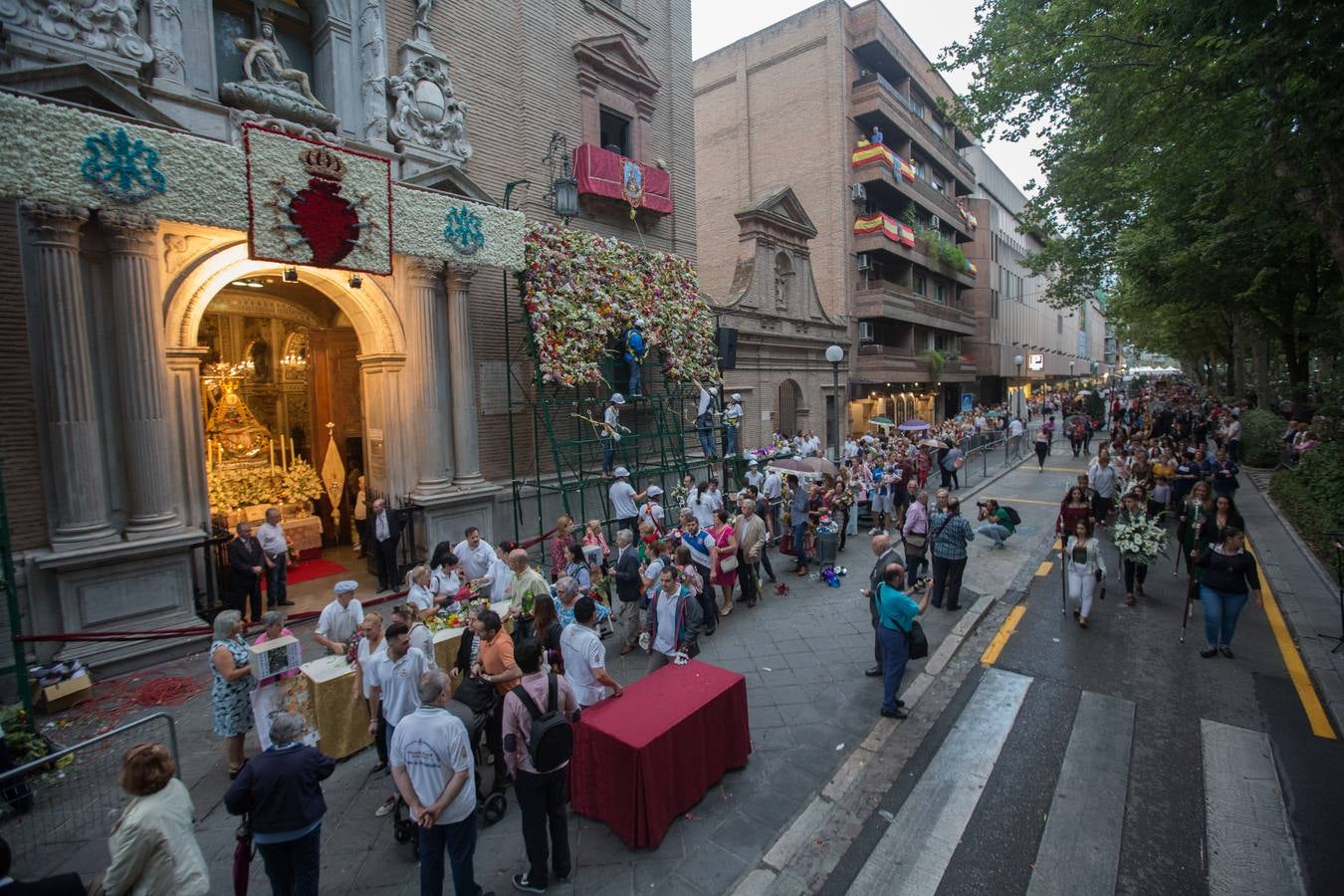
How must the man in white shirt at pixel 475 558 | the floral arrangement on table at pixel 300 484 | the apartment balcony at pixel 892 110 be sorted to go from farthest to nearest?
the apartment balcony at pixel 892 110, the floral arrangement on table at pixel 300 484, the man in white shirt at pixel 475 558

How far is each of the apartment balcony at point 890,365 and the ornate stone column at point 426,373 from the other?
20623 millimetres

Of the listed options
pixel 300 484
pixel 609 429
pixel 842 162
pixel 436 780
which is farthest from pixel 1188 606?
pixel 842 162

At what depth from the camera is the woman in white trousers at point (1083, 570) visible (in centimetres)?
887

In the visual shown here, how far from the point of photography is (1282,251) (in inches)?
717

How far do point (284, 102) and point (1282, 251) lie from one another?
24.7m

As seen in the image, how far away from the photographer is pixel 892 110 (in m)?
28.8

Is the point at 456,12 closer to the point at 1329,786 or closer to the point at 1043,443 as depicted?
the point at 1329,786

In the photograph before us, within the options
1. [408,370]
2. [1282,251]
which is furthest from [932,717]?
[1282,251]

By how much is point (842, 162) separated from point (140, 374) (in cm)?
2636

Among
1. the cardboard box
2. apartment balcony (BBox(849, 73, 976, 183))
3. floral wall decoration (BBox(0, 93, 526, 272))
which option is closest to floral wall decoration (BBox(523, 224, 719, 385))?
floral wall decoration (BBox(0, 93, 526, 272))

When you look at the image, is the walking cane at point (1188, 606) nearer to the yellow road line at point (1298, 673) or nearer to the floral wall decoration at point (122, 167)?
the yellow road line at point (1298, 673)

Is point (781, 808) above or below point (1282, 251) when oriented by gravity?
below

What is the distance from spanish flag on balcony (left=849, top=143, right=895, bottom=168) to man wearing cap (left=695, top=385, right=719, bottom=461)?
56.8ft

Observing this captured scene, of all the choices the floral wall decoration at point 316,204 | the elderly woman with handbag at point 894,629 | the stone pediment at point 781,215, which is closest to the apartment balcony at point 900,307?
the stone pediment at point 781,215
